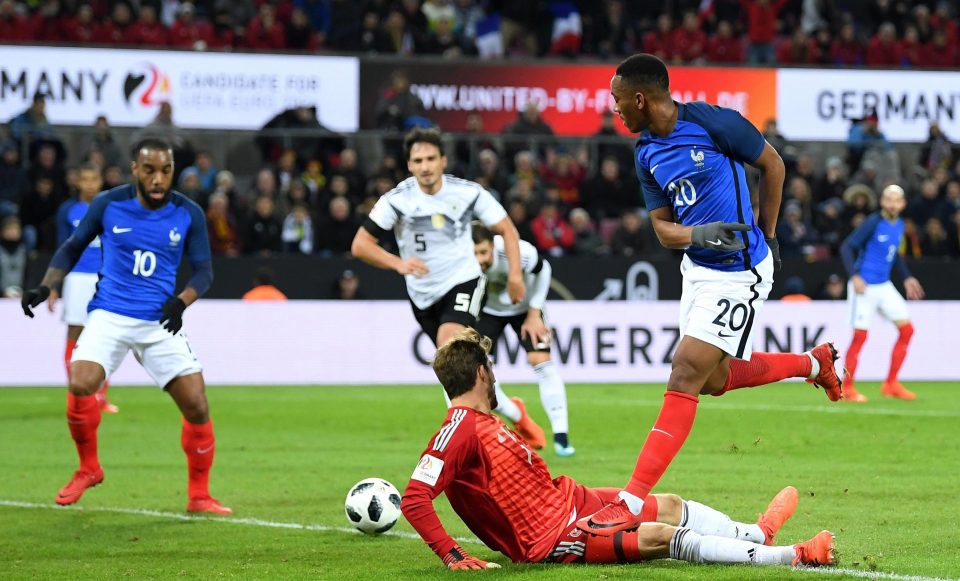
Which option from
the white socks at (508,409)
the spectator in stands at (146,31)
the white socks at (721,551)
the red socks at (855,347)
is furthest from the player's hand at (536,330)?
the spectator in stands at (146,31)

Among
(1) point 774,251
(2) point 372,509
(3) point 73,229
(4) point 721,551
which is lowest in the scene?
(2) point 372,509

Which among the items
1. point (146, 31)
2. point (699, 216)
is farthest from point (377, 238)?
point (146, 31)

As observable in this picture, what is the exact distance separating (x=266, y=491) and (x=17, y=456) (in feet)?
11.0

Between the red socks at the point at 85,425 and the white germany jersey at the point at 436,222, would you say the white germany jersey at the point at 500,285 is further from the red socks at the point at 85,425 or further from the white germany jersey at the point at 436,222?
the red socks at the point at 85,425

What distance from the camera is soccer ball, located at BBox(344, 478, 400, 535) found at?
330 inches

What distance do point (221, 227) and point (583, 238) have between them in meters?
5.66

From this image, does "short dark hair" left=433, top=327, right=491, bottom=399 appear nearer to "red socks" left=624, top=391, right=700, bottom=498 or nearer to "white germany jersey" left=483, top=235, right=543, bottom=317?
"red socks" left=624, top=391, right=700, bottom=498

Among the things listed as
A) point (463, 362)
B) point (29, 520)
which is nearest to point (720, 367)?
point (463, 362)

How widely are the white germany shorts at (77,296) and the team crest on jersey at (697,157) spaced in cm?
935

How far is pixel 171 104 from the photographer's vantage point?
2428 centimetres

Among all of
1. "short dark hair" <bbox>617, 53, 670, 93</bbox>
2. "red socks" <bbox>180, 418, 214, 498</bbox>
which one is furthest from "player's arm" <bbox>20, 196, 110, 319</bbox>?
"short dark hair" <bbox>617, 53, 670, 93</bbox>

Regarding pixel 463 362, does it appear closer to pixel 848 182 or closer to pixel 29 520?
pixel 29 520

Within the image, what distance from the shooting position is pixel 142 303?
9.50 m

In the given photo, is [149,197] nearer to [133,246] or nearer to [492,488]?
[133,246]
